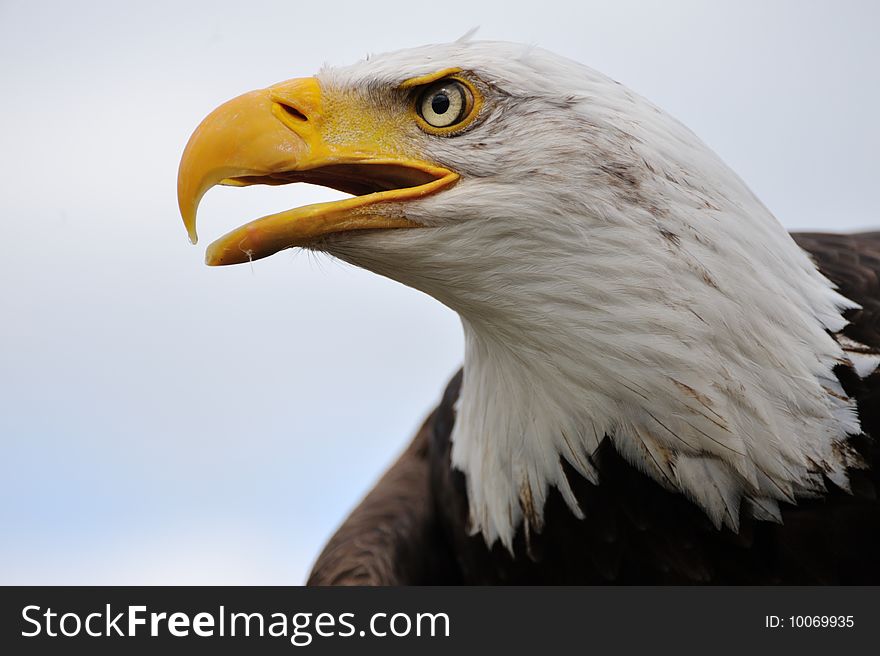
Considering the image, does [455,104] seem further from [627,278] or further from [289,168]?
[627,278]

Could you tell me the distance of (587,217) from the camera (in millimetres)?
2500

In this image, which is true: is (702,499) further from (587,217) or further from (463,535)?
(463,535)

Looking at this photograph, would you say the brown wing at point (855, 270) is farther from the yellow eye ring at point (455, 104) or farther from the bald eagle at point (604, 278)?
the yellow eye ring at point (455, 104)

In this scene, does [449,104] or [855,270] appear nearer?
[449,104]

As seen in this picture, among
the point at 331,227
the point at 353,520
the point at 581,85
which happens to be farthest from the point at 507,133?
the point at 353,520

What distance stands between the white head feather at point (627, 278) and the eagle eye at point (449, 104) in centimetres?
5

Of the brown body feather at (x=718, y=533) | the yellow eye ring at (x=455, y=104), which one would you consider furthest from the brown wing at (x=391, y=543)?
the yellow eye ring at (x=455, y=104)

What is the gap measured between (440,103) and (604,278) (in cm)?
62

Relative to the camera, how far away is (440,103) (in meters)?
2.60

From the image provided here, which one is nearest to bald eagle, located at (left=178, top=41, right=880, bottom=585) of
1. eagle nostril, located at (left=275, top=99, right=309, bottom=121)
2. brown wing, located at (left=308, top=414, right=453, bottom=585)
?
eagle nostril, located at (left=275, top=99, right=309, bottom=121)

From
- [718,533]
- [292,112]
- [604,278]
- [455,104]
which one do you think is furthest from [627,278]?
Result: [292,112]

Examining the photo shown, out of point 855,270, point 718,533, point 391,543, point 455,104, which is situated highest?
point 455,104

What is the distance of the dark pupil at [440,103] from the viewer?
2600 millimetres
